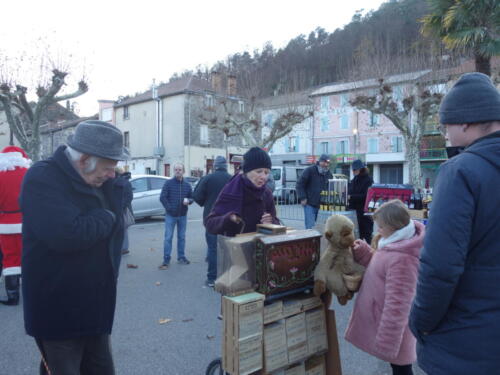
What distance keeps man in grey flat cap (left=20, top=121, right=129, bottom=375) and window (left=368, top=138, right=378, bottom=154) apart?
38134 millimetres

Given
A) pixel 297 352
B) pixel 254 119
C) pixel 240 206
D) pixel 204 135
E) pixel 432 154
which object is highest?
pixel 204 135

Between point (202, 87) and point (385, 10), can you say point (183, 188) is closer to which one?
point (202, 87)

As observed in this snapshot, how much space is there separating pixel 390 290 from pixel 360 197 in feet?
19.8

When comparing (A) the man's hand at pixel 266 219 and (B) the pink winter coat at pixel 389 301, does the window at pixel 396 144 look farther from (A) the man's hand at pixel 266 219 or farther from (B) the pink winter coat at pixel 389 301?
(B) the pink winter coat at pixel 389 301

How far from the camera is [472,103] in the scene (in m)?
1.69

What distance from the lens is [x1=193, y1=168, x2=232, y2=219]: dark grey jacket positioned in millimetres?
6363

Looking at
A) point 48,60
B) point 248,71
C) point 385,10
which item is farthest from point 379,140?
point 385,10

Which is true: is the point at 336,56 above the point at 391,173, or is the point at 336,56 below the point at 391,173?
above

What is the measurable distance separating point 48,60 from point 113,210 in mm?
13172

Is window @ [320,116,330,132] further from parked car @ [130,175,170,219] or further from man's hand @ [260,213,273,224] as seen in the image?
man's hand @ [260,213,273,224]

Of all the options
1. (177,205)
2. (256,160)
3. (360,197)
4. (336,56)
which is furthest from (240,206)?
(336,56)

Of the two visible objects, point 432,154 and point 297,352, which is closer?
point 297,352

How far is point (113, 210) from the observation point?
2.23 m

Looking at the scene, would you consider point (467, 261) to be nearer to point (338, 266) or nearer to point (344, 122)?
point (338, 266)
